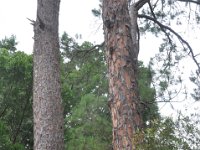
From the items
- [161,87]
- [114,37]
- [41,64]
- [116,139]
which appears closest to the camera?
[116,139]

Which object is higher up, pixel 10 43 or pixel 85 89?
pixel 10 43

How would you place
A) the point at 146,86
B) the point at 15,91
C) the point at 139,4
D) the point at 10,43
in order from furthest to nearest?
1. the point at 10,43
2. the point at 15,91
3. the point at 146,86
4. the point at 139,4

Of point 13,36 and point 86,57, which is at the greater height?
point 13,36

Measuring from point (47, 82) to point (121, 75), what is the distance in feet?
5.52

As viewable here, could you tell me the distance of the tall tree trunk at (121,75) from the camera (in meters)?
5.59

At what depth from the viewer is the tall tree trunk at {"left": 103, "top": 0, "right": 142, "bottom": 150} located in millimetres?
5586

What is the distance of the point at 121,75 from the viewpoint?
5.94 metres

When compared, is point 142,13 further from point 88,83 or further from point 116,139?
point 116,139

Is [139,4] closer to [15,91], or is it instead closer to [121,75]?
[121,75]

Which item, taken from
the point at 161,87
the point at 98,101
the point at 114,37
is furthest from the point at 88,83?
the point at 114,37

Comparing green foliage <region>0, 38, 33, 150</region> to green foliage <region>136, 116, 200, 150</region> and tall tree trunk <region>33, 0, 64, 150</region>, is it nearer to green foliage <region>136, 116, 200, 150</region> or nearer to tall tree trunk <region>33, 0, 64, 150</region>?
tall tree trunk <region>33, 0, 64, 150</region>

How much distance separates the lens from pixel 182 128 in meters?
5.04

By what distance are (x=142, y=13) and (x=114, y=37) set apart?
4046 millimetres

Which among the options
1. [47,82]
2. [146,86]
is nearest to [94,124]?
[146,86]
